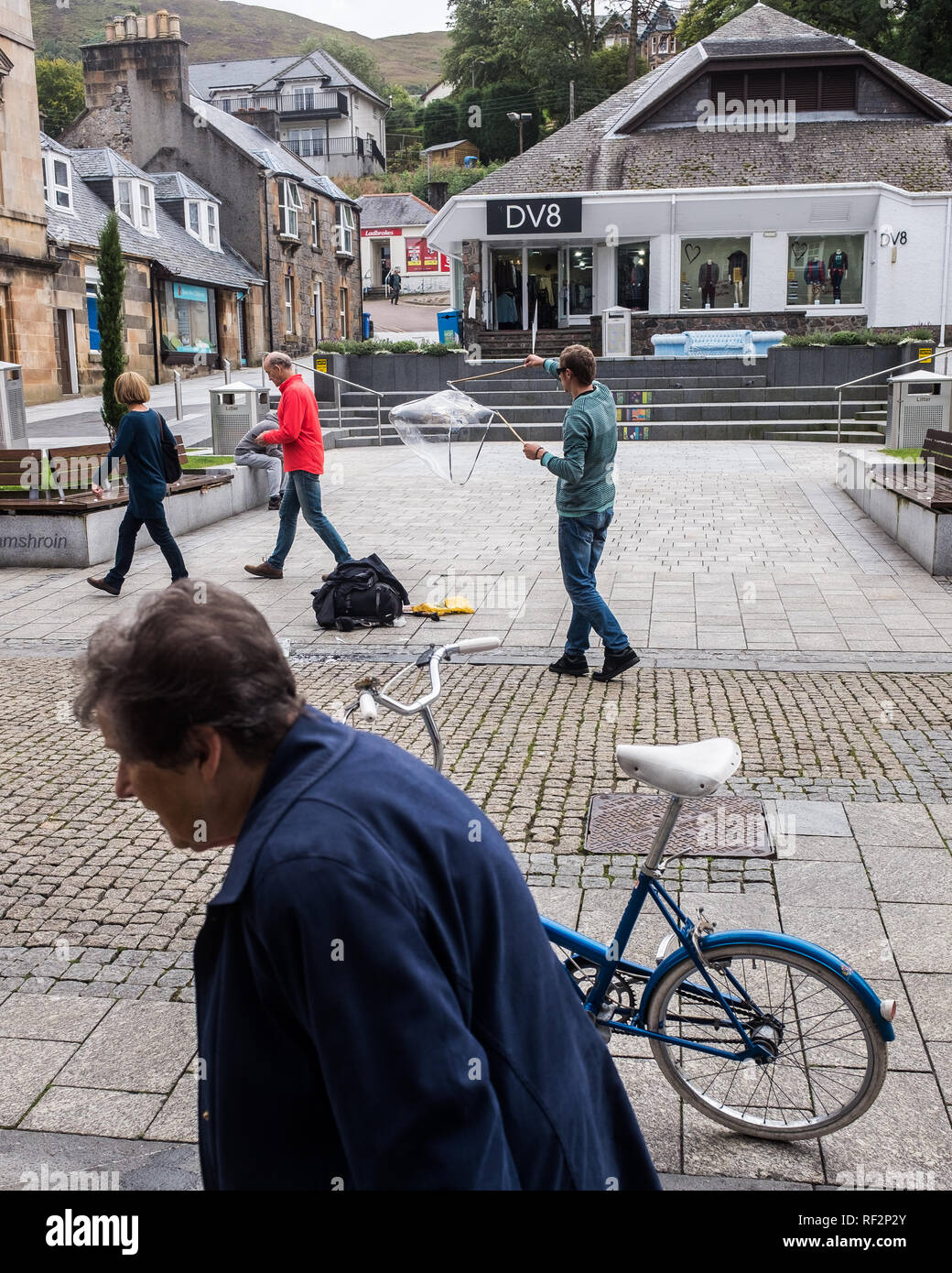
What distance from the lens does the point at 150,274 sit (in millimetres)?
38594

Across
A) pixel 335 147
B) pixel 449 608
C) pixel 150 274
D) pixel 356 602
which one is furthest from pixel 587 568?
pixel 335 147

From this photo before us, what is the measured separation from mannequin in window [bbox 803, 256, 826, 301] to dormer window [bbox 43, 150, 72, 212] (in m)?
21.3

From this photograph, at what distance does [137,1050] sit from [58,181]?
37261 mm

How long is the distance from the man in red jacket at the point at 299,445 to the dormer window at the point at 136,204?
32.2m

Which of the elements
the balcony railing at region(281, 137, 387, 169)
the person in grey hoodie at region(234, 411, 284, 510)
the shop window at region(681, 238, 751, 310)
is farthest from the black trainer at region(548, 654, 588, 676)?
the balcony railing at region(281, 137, 387, 169)

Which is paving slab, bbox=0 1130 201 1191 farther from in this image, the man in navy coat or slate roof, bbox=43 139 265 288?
slate roof, bbox=43 139 265 288

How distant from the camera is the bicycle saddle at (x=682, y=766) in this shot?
293 centimetres

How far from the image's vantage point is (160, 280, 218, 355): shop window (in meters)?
39.8

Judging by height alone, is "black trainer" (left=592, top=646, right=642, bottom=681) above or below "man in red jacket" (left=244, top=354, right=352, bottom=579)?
below

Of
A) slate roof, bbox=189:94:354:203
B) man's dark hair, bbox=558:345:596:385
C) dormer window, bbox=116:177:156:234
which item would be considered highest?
slate roof, bbox=189:94:354:203

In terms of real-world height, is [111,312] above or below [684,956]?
above

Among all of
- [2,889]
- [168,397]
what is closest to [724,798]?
[2,889]

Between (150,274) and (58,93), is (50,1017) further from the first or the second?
(58,93)
